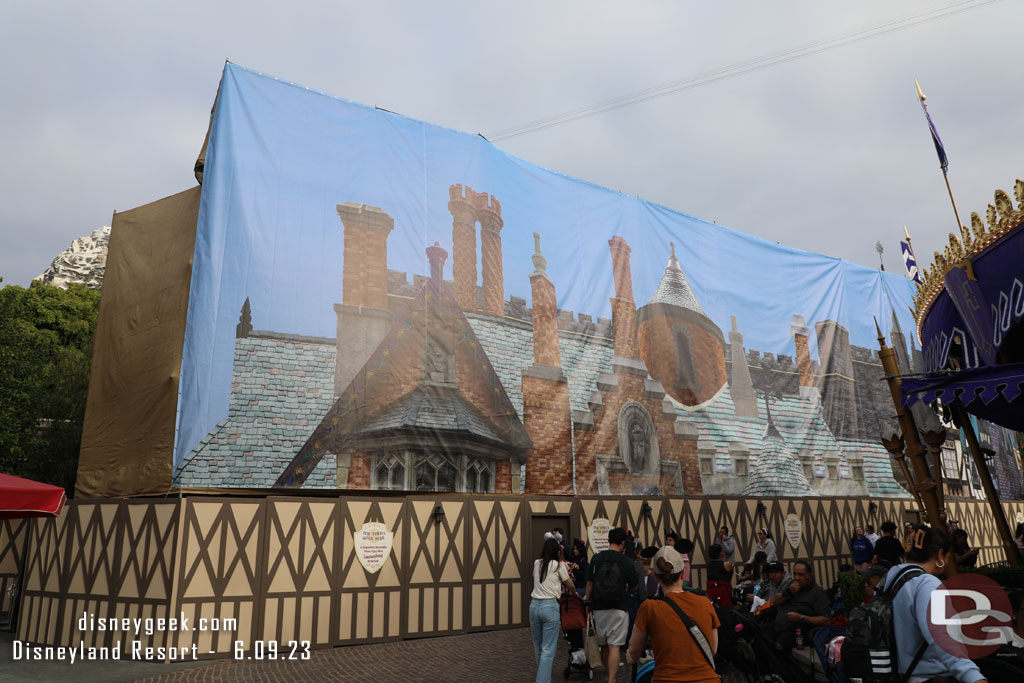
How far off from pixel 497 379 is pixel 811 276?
1343 centimetres

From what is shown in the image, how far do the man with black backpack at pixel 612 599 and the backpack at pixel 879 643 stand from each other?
9.77 ft

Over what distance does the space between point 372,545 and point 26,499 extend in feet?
21.5

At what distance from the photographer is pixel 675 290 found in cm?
1959

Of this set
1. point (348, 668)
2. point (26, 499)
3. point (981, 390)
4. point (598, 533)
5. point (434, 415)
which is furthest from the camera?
point (598, 533)

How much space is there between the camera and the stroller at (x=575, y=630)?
316 inches

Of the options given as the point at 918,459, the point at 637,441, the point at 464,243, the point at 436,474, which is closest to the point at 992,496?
the point at 918,459

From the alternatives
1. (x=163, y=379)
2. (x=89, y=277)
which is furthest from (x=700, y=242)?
(x=89, y=277)

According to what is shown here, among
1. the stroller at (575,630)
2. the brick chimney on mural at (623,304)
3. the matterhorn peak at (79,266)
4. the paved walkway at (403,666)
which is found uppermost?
the matterhorn peak at (79,266)

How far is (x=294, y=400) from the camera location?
12508 mm

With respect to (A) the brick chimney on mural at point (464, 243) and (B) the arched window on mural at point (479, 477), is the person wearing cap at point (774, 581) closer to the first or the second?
(B) the arched window on mural at point (479, 477)

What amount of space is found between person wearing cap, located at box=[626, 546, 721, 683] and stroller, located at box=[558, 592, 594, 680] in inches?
154

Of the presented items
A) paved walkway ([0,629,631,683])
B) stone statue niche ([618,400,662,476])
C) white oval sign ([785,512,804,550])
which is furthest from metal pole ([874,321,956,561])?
white oval sign ([785,512,804,550])

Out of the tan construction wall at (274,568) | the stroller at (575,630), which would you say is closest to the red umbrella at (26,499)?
the tan construction wall at (274,568)

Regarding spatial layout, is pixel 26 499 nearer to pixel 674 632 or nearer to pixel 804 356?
pixel 674 632
